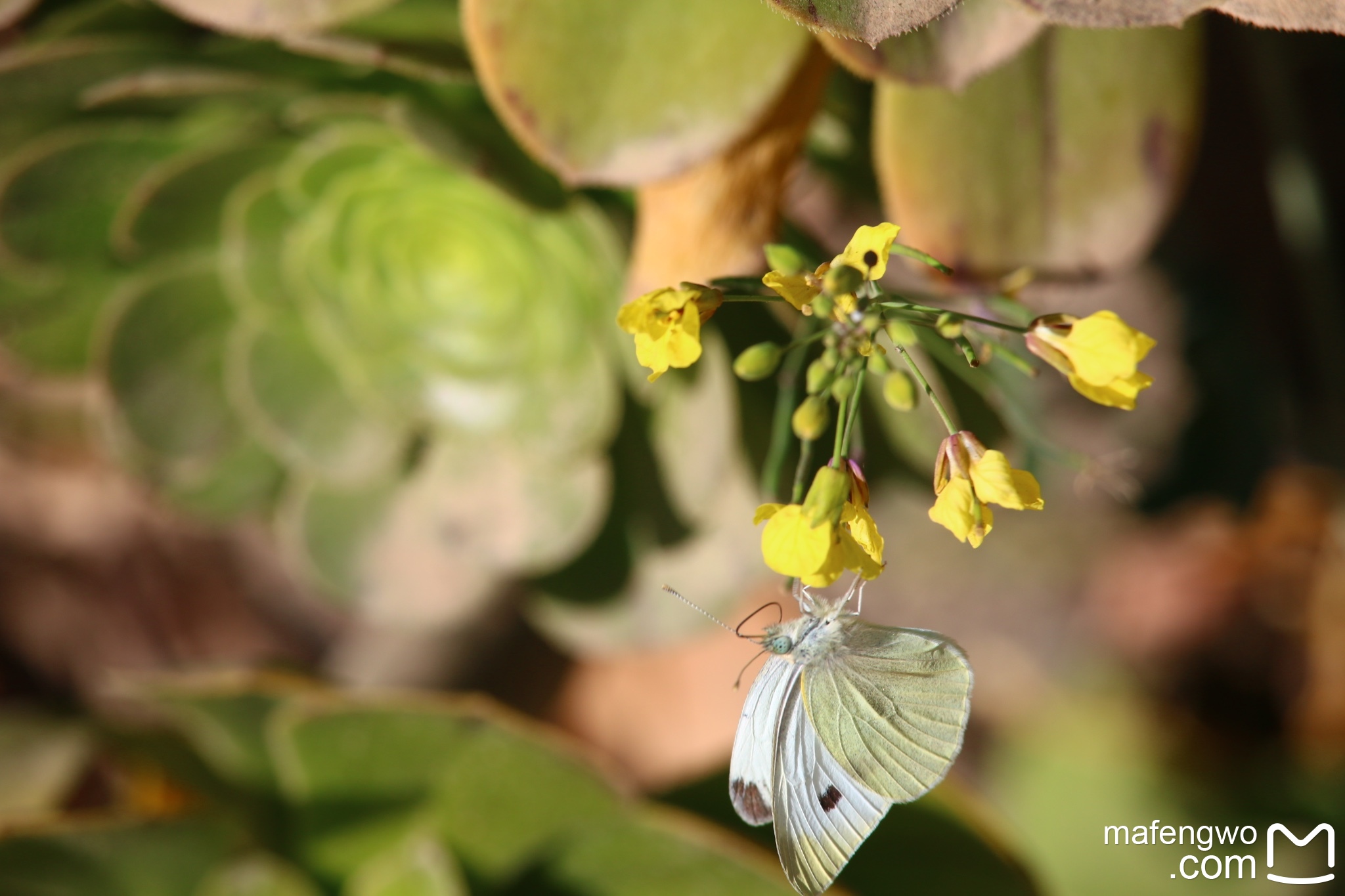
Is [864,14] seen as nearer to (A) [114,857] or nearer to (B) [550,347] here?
(B) [550,347]

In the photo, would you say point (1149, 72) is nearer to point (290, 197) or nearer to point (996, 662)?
point (290, 197)

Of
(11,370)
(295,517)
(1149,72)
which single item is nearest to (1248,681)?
(1149,72)

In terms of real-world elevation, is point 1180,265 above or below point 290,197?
below

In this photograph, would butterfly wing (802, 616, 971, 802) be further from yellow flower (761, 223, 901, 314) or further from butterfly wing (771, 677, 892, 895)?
yellow flower (761, 223, 901, 314)

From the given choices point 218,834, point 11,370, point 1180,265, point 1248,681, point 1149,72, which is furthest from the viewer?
point 1248,681

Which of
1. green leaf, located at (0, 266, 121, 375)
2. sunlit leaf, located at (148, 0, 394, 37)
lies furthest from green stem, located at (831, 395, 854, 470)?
green leaf, located at (0, 266, 121, 375)

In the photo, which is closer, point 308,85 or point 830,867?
point 830,867

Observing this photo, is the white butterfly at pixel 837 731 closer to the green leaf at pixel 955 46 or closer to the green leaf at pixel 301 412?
the green leaf at pixel 955 46

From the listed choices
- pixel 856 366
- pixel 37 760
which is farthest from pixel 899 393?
pixel 37 760

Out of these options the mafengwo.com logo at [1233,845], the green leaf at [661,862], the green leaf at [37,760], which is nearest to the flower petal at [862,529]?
the green leaf at [661,862]
